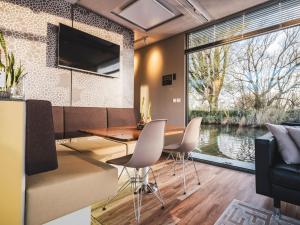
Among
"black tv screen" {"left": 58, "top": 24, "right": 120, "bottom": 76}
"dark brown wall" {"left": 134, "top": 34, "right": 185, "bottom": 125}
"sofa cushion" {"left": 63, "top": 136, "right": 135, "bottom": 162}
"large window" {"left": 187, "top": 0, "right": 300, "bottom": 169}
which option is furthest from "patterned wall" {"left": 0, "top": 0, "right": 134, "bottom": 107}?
"large window" {"left": 187, "top": 0, "right": 300, "bottom": 169}

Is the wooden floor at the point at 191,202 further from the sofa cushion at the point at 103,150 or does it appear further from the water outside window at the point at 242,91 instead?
the water outside window at the point at 242,91

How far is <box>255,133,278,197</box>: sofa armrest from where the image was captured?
171cm

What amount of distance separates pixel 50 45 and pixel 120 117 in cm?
165

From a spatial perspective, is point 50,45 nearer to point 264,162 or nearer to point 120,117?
point 120,117

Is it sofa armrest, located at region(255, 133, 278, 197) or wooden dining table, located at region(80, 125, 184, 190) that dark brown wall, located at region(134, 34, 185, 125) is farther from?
sofa armrest, located at region(255, 133, 278, 197)

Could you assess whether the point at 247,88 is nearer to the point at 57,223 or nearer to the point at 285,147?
the point at 285,147

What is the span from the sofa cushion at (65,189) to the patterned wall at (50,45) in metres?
1.79

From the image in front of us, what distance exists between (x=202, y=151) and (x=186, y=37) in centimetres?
254

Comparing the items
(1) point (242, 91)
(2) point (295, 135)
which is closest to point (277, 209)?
(2) point (295, 135)

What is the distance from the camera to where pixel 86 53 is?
3.14 metres

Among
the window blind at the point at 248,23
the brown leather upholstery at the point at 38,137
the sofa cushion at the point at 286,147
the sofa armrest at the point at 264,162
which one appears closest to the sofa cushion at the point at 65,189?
the brown leather upholstery at the point at 38,137

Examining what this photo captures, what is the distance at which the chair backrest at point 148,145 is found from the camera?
1.55 metres

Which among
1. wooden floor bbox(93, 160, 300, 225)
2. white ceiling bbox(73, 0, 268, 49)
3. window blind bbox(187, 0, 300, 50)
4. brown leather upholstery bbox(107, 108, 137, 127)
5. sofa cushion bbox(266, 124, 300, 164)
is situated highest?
white ceiling bbox(73, 0, 268, 49)

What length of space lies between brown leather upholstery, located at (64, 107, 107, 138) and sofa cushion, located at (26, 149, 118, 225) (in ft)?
4.49
